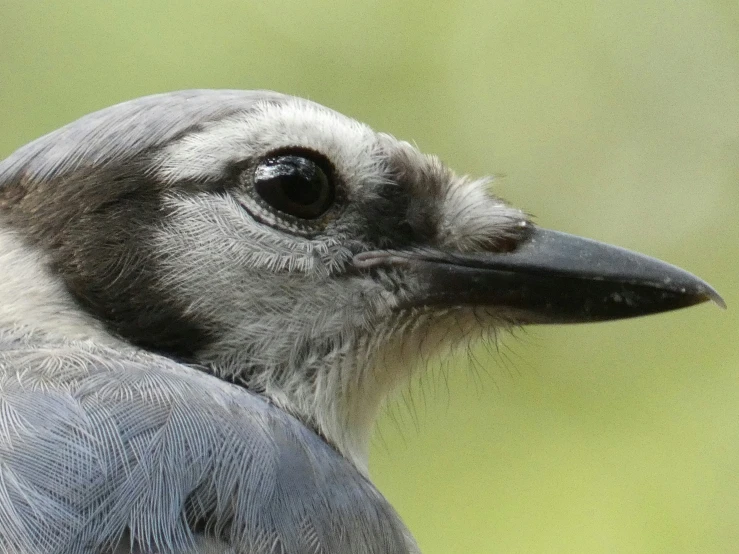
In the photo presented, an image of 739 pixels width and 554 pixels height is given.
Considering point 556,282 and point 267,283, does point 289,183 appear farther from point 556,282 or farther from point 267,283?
point 556,282

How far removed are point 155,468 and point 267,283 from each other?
1.96 ft

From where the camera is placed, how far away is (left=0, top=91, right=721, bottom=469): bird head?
2227 mm

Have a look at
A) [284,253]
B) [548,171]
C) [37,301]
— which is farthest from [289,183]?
[548,171]

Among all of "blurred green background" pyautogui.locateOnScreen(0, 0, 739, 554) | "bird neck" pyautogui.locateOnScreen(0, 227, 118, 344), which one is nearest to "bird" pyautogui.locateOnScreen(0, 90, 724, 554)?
"bird neck" pyautogui.locateOnScreen(0, 227, 118, 344)

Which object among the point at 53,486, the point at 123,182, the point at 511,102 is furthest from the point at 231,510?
Answer: the point at 511,102

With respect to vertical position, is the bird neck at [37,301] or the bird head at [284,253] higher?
the bird head at [284,253]

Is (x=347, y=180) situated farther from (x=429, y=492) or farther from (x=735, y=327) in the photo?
(x=735, y=327)

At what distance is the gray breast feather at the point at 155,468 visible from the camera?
5.46ft

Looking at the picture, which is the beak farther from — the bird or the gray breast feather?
the gray breast feather

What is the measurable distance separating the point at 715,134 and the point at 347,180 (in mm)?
3549

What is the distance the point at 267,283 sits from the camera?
227 cm

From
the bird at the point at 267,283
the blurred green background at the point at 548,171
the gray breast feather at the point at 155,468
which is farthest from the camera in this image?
the blurred green background at the point at 548,171

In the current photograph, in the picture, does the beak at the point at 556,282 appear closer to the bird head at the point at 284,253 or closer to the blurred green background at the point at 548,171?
the bird head at the point at 284,253

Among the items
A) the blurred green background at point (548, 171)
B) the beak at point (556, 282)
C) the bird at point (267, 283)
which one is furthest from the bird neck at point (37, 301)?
the blurred green background at point (548, 171)
